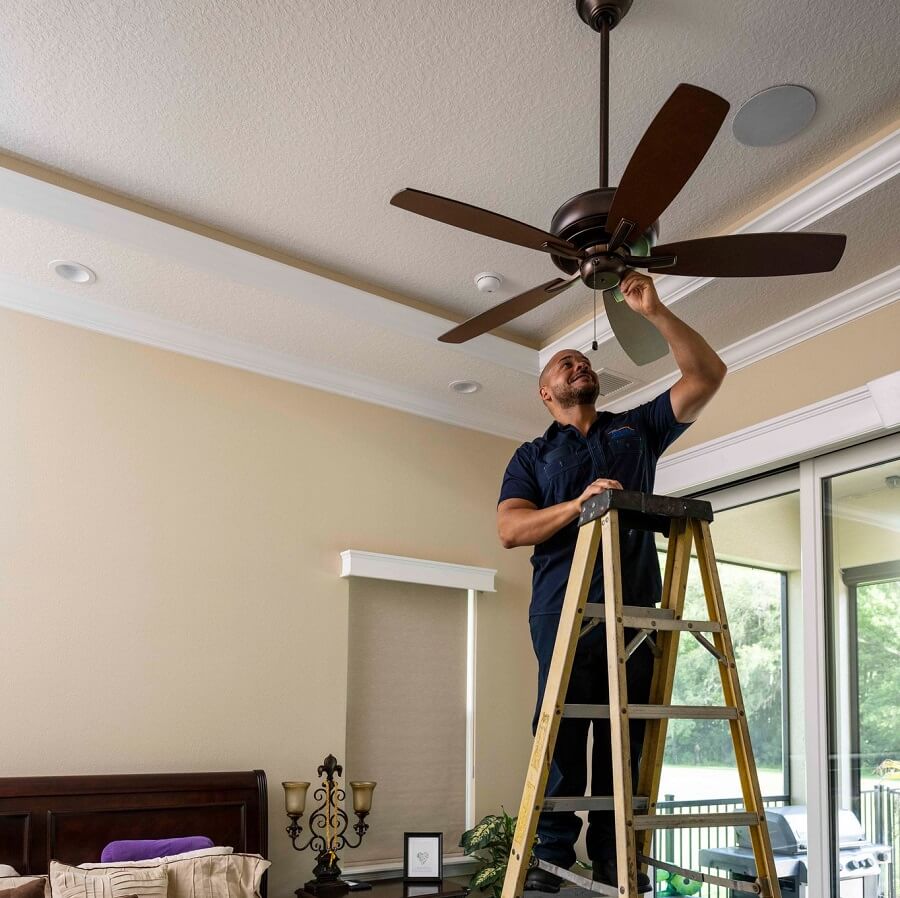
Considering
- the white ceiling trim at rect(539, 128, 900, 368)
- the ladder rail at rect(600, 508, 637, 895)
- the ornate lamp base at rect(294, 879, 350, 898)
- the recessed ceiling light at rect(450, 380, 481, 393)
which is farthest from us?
the recessed ceiling light at rect(450, 380, 481, 393)

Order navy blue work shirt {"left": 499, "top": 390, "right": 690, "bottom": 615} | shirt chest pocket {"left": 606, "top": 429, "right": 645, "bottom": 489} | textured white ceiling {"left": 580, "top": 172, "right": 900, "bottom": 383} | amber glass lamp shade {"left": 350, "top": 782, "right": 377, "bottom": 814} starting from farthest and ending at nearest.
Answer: amber glass lamp shade {"left": 350, "top": 782, "right": 377, "bottom": 814}
textured white ceiling {"left": 580, "top": 172, "right": 900, "bottom": 383}
shirt chest pocket {"left": 606, "top": 429, "right": 645, "bottom": 489}
navy blue work shirt {"left": 499, "top": 390, "right": 690, "bottom": 615}

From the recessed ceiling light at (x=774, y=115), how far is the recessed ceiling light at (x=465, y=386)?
1786 mm

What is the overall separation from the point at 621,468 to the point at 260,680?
6.87 feet

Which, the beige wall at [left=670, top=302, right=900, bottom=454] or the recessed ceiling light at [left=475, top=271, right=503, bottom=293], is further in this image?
the recessed ceiling light at [left=475, top=271, right=503, bottom=293]

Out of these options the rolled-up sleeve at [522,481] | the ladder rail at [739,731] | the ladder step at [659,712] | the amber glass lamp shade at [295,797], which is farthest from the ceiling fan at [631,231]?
the amber glass lamp shade at [295,797]

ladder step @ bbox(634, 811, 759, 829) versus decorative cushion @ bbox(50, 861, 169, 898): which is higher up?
ladder step @ bbox(634, 811, 759, 829)

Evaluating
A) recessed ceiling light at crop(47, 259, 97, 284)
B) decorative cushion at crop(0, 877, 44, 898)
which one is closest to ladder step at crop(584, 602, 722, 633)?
decorative cushion at crop(0, 877, 44, 898)

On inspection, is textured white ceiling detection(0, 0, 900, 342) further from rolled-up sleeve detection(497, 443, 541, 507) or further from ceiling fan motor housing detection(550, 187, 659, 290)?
rolled-up sleeve detection(497, 443, 541, 507)

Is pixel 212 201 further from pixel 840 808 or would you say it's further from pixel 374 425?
pixel 840 808

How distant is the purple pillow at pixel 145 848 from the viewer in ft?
10.4

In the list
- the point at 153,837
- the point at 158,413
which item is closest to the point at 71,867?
the point at 153,837

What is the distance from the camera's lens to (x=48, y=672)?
11.2 ft

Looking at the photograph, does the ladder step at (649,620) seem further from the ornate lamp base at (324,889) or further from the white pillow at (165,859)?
the ornate lamp base at (324,889)

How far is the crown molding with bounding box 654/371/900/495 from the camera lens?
329 centimetres
